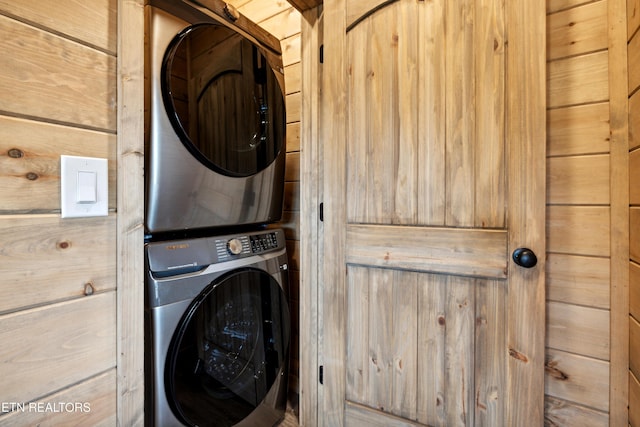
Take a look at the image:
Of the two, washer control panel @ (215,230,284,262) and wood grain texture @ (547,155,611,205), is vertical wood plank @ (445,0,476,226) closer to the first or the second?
wood grain texture @ (547,155,611,205)

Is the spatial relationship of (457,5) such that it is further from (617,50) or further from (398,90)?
(617,50)

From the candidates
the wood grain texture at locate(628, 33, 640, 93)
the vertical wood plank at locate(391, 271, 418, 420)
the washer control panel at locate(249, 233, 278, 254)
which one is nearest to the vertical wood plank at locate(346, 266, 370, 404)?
the vertical wood plank at locate(391, 271, 418, 420)

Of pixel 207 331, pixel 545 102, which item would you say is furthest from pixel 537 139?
pixel 207 331

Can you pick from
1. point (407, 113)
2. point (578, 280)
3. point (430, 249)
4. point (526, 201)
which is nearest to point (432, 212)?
point (430, 249)

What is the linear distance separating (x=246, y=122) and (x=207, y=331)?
83 centimetres

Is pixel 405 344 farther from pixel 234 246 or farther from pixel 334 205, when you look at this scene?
pixel 234 246

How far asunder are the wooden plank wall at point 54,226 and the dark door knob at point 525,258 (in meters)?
1.19

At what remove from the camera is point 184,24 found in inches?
40.4

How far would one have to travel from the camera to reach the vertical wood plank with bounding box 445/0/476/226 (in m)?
1.09

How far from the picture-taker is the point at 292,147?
175cm

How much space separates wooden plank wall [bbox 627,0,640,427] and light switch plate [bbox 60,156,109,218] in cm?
142

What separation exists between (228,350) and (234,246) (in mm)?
410

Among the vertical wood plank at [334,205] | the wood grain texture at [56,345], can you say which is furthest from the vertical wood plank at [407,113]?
the wood grain texture at [56,345]

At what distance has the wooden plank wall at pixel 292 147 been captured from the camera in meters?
1.71
